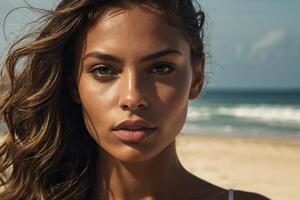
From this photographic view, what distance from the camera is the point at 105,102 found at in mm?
2512

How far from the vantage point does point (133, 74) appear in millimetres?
2461

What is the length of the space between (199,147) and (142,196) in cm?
1635

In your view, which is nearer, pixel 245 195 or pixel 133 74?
pixel 133 74

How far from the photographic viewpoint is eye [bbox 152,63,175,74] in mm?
2500

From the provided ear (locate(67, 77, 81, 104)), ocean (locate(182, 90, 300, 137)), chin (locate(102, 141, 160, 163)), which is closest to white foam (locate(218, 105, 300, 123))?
ocean (locate(182, 90, 300, 137))

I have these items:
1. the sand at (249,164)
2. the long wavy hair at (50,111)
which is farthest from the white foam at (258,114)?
the long wavy hair at (50,111)

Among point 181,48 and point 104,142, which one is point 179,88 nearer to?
point 181,48

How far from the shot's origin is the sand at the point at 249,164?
1130cm

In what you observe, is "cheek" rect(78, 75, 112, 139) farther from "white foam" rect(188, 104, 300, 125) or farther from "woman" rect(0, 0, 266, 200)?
"white foam" rect(188, 104, 300, 125)

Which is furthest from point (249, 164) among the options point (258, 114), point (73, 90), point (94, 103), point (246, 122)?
point (258, 114)

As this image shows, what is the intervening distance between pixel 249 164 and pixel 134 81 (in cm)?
1266

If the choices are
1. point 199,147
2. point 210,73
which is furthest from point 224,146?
point 210,73

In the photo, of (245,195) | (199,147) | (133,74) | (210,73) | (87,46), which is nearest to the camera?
(133,74)

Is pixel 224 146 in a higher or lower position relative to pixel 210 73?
lower
